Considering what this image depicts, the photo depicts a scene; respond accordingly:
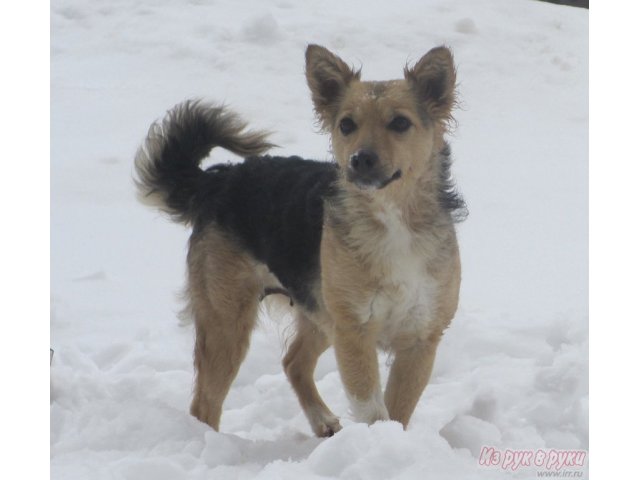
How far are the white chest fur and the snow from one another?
59cm

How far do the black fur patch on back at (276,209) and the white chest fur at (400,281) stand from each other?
0.41m

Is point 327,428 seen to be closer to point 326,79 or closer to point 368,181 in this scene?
point 368,181

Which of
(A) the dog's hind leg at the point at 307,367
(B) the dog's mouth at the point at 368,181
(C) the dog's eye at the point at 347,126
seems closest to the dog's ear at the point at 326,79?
(C) the dog's eye at the point at 347,126

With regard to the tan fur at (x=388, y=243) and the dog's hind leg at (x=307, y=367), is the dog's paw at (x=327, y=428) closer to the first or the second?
the dog's hind leg at (x=307, y=367)

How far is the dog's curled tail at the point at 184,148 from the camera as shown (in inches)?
215

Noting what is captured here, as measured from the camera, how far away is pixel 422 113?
4.46 meters

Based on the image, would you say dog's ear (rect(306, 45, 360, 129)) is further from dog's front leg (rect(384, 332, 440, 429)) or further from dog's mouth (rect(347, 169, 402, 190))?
dog's front leg (rect(384, 332, 440, 429))

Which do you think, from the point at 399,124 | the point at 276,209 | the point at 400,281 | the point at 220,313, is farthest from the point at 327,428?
the point at 399,124

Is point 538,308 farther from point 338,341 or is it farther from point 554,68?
point 338,341

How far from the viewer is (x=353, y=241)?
14.6 ft

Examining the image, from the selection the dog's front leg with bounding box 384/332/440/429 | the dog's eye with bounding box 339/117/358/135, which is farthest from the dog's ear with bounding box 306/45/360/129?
the dog's front leg with bounding box 384/332/440/429

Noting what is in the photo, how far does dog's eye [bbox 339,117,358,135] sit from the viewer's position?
4.38 meters

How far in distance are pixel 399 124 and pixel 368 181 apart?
0.30 meters

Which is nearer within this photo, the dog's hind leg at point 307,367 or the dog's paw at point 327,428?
the dog's paw at point 327,428
